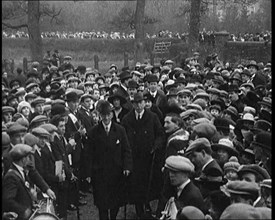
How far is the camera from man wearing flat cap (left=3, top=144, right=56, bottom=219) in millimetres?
5020

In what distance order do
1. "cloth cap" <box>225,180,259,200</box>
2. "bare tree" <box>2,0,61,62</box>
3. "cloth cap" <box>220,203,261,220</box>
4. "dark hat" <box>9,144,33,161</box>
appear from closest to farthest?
"cloth cap" <box>220,203,261,220</box> < "cloth cap" <box>225,180,259,200</box> < "dark hat" <box>9,144,33,161</box> < "bare tree" <box>2,0,61,62</box>

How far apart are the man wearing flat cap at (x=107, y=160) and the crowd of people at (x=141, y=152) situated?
1 centimetres

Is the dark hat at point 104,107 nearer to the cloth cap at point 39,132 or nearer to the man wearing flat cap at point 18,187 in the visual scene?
the cloth cap at point 39,132

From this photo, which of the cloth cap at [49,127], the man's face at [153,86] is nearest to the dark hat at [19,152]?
the cloth cap at [49,127]

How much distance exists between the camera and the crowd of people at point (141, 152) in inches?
188

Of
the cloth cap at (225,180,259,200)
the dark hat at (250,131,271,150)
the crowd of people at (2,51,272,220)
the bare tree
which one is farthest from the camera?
the bare tree

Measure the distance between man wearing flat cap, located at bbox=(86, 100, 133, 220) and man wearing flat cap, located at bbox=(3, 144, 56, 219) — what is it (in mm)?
1786

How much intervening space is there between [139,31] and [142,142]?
13259 millimetres

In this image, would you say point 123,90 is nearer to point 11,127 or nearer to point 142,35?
point 11,127

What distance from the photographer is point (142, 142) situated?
7648mm

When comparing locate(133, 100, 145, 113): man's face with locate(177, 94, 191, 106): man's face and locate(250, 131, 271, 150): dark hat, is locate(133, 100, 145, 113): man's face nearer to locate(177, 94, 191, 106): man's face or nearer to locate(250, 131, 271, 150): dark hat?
locate(177, 94, 191, 106): man's face

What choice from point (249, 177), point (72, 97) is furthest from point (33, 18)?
point (249, 177)

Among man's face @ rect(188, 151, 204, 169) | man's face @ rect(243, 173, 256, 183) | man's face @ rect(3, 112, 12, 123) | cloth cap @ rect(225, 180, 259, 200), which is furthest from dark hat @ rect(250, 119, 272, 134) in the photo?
man's face @ rect(3, 112, 12, 123)

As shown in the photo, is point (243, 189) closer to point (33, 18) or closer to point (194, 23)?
point (33, 18)
